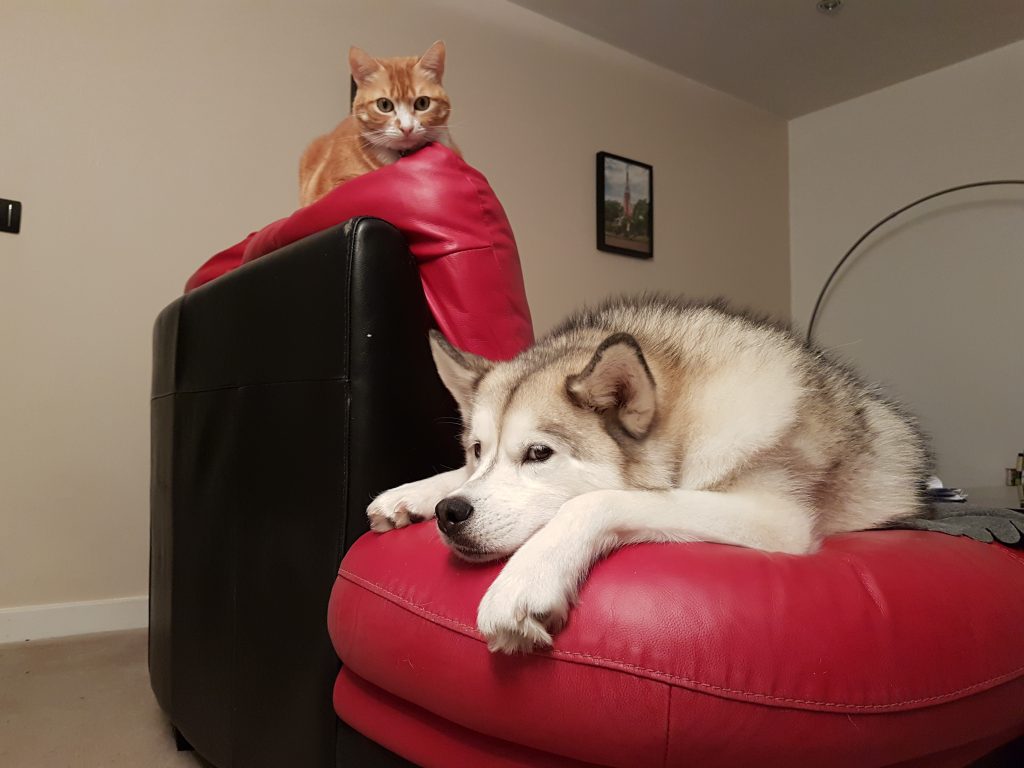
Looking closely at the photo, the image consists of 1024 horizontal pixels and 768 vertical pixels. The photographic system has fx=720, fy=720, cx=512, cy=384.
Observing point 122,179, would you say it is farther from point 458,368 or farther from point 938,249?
point 938,249

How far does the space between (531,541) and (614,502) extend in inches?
5.1

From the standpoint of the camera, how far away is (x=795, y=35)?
13.3ft

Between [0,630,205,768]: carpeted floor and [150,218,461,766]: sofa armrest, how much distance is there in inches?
8.6

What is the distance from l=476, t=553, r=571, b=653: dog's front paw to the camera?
786 mm

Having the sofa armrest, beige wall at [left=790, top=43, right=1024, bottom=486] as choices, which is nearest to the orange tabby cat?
the sofa armrest

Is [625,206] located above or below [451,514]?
above

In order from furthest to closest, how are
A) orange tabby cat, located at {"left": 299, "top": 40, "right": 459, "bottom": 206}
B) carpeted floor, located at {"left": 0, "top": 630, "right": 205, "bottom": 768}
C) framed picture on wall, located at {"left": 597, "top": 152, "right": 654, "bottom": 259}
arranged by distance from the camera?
framed picture on wall, located at {"left": 597, "top": 152, "right": 654, "bottom": 259}, orange tabby cat, located at {"left": 299, "top": 40, "right": 459, "bottom": 206}, carpeted floor, located at {"left": 0, "top": 630, "right": 205, "bottom": 768}

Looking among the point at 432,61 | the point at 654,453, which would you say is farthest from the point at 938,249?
the point at 654,453

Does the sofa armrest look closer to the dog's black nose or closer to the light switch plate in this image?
the dog's black nose

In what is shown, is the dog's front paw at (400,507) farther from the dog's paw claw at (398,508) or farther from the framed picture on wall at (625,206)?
the framed picture on wall at (625,206)

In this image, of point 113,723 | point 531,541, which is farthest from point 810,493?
point 113,723

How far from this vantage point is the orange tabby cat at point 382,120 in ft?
6.65

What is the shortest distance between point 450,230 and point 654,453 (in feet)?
1.70

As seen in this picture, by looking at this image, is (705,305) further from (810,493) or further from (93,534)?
(93,534)
